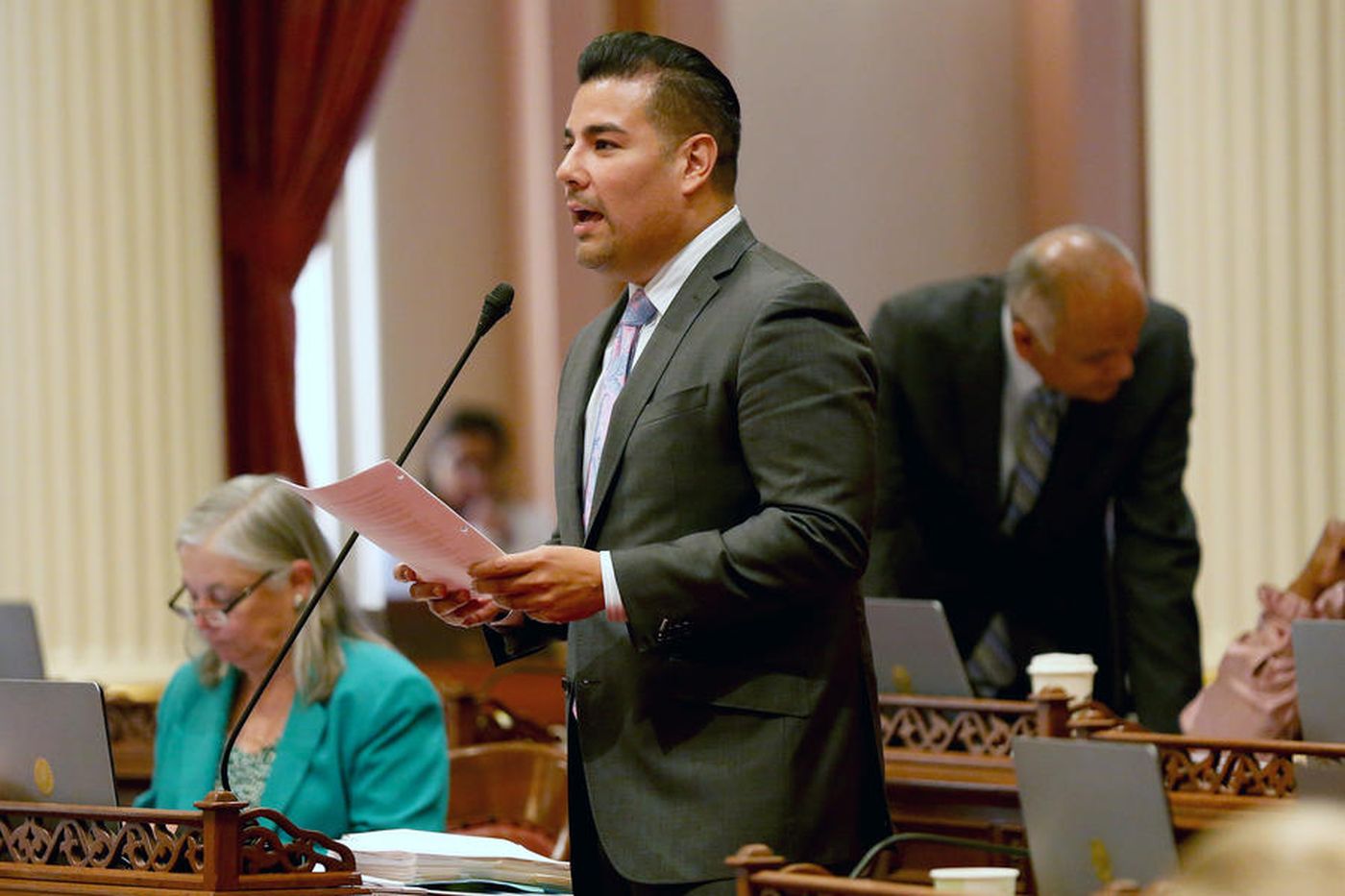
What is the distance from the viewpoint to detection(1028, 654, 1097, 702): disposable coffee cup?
11.5ft

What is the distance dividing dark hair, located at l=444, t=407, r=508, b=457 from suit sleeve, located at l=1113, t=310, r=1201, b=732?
3.42 metres

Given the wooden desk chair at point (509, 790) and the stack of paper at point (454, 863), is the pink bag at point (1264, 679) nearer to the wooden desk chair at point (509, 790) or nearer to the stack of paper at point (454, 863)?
the wooden desk chair at point (509, 790)

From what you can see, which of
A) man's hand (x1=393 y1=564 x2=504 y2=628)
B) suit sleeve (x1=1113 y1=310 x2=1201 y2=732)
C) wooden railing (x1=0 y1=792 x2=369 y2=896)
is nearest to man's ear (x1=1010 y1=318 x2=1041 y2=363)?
suit sleeve (x1=1113 y1=310 x2=1201 y2=732)

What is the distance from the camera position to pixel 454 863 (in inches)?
106

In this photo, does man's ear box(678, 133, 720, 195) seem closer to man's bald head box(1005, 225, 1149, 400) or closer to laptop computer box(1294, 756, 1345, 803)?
laptop computer box(1294, 756, 1345, 803)

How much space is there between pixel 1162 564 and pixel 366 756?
1.69 metres

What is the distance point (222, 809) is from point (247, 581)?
3.62 ft

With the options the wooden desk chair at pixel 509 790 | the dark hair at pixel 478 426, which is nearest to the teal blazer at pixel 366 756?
the wooden desk chair at pixel 509 790

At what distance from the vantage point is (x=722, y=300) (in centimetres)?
246

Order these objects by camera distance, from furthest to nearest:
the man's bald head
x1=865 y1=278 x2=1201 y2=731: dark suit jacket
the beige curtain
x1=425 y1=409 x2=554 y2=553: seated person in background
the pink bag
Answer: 1. x1=425 y1=409 x2=554 y2=553: seated person in background
2. the beige curtain
3. x1=865 y1=278 x2=1201 y2=731: dark suit jacket
4. the man's bald head
5. the pink bag

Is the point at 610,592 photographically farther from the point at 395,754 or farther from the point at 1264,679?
the point at 1264,679

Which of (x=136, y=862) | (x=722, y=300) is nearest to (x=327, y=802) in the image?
(x=136, y=862)

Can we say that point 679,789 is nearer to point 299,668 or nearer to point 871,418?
point 871,418

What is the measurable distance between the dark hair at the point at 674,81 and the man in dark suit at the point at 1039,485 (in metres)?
1.70
